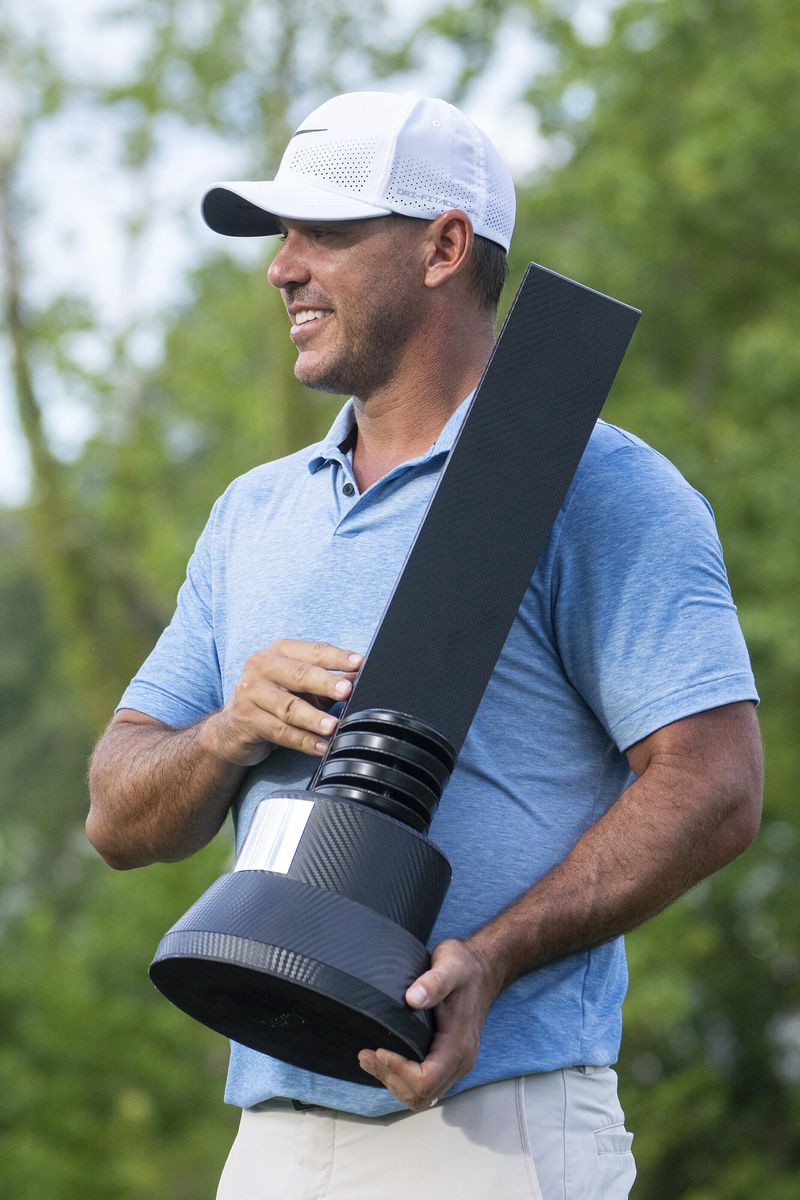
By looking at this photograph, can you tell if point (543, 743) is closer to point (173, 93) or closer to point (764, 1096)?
point (764, 1096)

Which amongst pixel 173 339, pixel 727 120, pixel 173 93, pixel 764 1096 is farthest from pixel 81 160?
pixel 764 1096

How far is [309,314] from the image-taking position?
242 cm

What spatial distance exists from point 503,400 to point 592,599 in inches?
11.5

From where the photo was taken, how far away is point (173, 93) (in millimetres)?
17984

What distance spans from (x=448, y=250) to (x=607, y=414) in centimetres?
1082

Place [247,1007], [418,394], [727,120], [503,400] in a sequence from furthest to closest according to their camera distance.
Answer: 1. [727,120]
2. [418,394]
3. [503,400]
4. [247,1007]

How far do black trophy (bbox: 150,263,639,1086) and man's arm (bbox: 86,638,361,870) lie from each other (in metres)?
0.05

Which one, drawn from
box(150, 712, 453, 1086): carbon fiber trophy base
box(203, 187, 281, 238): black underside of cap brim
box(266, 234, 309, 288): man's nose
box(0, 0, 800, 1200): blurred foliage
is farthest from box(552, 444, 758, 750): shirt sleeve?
box(0, 0, 800, 1200): blurred foliage

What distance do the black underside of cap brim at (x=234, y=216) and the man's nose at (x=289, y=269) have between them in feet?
0.50

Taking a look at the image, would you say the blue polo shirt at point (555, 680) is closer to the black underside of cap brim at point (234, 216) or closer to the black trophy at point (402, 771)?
the black trophy at point (402, 771)

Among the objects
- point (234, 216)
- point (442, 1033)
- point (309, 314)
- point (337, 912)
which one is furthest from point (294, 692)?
point (234, 216)

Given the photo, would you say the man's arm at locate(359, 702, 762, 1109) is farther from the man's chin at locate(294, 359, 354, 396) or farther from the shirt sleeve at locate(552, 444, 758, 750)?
the man's chin at locate(294, 359, 354, 396)

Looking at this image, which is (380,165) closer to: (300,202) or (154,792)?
(300,202)

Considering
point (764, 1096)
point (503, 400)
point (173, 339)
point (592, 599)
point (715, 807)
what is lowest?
point (764, 1096)
